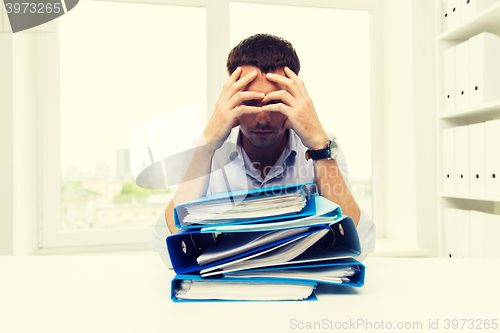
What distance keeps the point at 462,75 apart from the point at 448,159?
387 mm

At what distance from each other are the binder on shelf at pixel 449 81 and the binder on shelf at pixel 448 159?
0.11 meters

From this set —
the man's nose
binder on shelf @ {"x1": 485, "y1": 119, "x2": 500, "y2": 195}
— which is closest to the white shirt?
the man's nose

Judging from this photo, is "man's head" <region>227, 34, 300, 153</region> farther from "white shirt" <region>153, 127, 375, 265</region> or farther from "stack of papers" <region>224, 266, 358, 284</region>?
"stack of papers" <region>224, 266, 358, 284</region>

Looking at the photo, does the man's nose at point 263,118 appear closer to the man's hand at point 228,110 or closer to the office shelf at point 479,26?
the man's hand at point 228,110

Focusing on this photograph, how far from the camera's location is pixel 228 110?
862 mm

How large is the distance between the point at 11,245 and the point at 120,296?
1.34 m

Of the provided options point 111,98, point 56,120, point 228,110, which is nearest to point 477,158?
point 228,110

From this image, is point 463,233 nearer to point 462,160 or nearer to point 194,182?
point 462,160

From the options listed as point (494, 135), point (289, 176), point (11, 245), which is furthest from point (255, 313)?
point (11, 245)

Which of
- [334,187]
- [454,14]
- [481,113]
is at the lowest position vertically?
[334,187]

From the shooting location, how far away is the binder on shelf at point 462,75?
1.44m

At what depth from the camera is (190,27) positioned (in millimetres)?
1847

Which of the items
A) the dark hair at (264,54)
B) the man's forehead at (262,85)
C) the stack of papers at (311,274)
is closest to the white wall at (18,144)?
the dark hair at (264,54)

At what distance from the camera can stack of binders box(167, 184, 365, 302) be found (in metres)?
0.39
